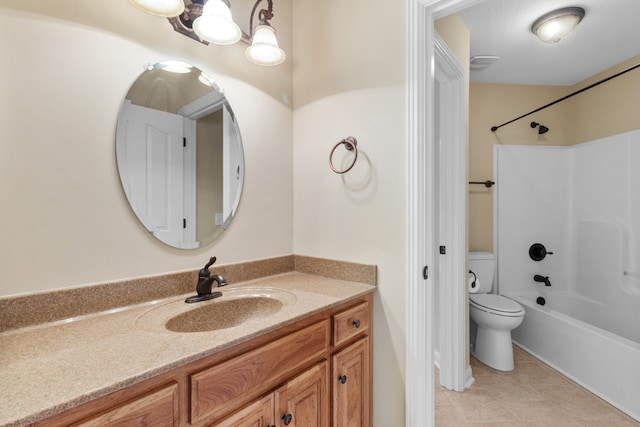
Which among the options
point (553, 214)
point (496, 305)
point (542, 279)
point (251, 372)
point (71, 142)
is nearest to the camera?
point (251, 372)

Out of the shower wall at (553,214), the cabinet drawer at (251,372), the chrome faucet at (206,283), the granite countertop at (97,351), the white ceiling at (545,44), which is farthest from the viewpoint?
the shower wall at (553,214)

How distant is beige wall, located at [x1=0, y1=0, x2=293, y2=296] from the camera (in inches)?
33.2

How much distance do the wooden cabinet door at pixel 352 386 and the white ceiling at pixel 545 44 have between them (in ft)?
7.28

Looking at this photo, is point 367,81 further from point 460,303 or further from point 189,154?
point 460,303

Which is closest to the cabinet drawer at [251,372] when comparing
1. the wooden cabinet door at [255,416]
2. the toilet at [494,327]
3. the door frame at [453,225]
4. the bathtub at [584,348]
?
the wooden cabinet door at [255,416]

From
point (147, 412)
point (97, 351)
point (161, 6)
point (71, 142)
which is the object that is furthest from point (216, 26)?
point (147, 412)

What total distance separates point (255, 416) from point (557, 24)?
110 inches

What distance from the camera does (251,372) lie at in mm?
815

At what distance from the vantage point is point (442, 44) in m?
1.63

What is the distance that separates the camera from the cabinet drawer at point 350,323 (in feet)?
3.67

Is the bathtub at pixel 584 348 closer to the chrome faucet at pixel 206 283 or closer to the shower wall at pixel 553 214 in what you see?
the shower wall at pixel 553 214

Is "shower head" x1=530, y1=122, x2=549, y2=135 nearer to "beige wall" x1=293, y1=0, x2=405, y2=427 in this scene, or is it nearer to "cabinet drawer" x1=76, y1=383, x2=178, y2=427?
"beige wall" x1=293, y1=0, x2=405, y2=427

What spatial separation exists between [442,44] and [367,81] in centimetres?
63

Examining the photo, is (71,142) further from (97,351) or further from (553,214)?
(553,214)
